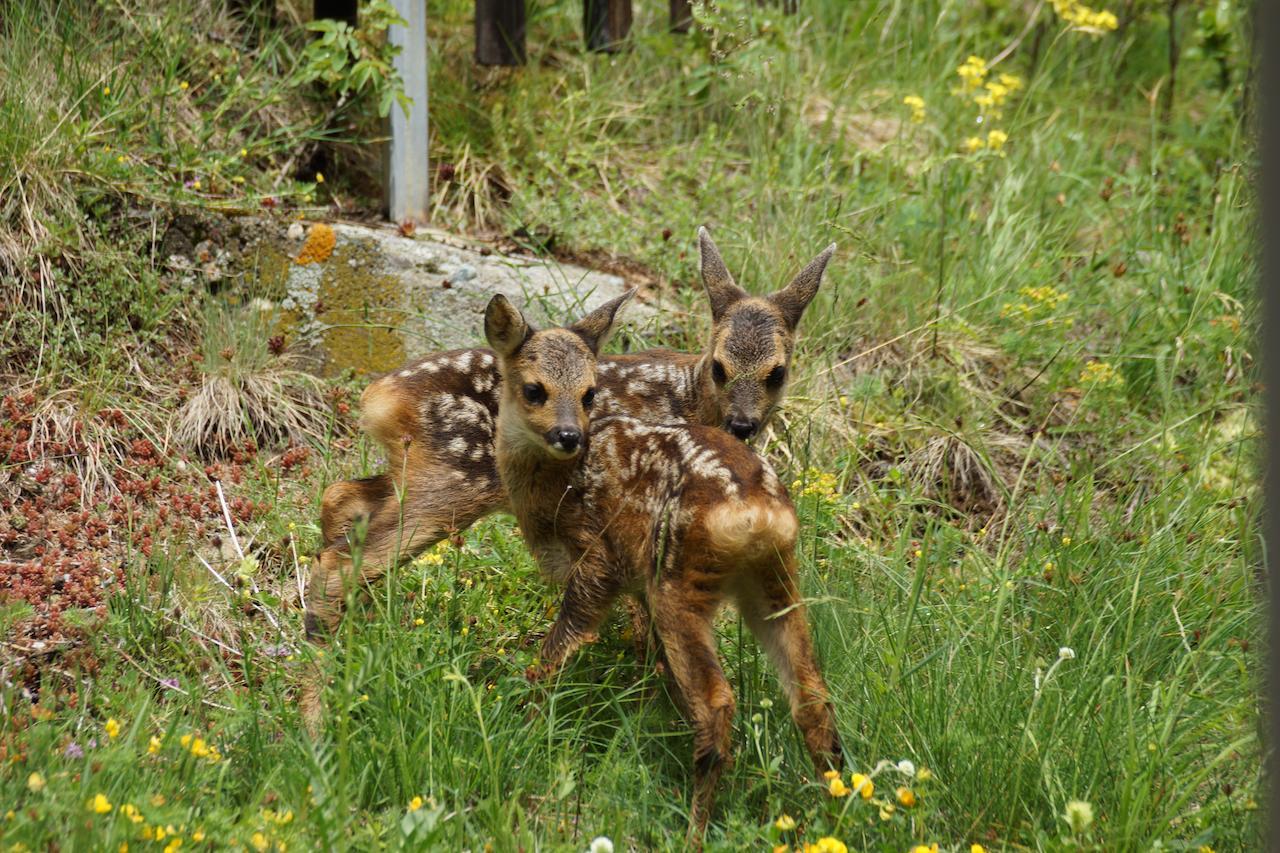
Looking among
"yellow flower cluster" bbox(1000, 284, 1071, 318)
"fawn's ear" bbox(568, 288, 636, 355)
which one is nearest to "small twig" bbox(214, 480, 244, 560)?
"fawn's ear" bbox(568, 288, 636, 355)

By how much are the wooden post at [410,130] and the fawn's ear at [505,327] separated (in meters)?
2.37

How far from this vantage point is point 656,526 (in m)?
4.36

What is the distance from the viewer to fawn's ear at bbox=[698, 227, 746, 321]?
5.82 metres

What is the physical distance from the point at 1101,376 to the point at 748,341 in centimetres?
165

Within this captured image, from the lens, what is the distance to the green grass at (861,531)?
3.77 metres

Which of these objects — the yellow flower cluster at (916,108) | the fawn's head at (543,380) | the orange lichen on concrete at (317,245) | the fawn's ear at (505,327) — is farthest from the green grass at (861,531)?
the orange lichen on concrete at (317,245)

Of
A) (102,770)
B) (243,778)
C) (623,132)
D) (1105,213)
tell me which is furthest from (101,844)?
(1105,213)

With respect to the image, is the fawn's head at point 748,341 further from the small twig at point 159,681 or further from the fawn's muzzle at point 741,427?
the small twig at point 159,681

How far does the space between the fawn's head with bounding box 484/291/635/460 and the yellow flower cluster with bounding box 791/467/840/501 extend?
0.87 metres

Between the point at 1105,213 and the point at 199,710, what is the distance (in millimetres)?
6171

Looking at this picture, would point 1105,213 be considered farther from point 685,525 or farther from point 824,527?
point 685,525

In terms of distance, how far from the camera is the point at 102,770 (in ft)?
11.3

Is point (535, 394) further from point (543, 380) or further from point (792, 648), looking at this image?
point (792, 648)

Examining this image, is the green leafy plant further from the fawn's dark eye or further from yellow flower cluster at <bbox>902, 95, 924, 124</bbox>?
yellow flower cluster at <bbox>902, 95, 924, 124</bbox>
